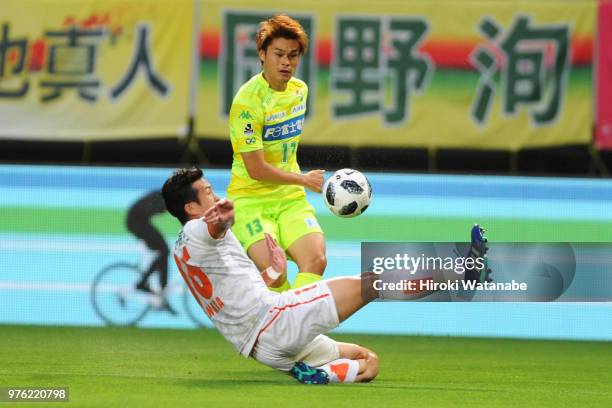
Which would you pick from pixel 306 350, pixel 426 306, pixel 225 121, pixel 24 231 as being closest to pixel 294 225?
pixel 306 350

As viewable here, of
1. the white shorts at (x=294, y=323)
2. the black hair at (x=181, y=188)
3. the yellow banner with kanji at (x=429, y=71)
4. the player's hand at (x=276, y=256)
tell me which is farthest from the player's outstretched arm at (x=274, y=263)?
the yellow banner with kanji at (x=429, y=71)

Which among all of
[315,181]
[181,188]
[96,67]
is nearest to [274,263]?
[315,181]

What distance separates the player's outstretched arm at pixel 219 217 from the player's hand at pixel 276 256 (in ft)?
2.23

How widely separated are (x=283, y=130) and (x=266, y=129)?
0.38ft

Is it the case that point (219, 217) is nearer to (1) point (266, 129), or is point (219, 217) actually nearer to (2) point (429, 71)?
(1) point (266, 129)

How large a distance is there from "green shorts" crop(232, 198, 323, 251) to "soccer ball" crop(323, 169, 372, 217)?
42 cm

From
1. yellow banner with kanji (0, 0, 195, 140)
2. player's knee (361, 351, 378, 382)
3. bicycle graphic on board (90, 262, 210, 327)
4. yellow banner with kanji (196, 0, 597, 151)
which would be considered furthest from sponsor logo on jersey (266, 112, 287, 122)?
yellow banner with kanji (0, 0, 195, 140)

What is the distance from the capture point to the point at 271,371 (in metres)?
8.34

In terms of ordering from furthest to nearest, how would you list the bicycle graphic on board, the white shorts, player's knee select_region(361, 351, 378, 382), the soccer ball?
the bicycle graphic on board < the soccer ball < player's knee select_region(361, 351, 378, 382) < the white shorts

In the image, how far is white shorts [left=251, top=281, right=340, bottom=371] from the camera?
7059 mm

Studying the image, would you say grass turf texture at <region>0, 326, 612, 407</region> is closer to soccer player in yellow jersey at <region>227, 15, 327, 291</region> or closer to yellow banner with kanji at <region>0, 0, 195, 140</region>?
soccer player in yellow jersey at <region>227, 15, 327, 291</region>

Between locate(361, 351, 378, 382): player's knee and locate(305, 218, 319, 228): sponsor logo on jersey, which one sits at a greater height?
locate(305, 218, 319, 228): sponsor logo on jersey

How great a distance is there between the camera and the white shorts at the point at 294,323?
7.06m

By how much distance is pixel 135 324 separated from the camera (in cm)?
1104
